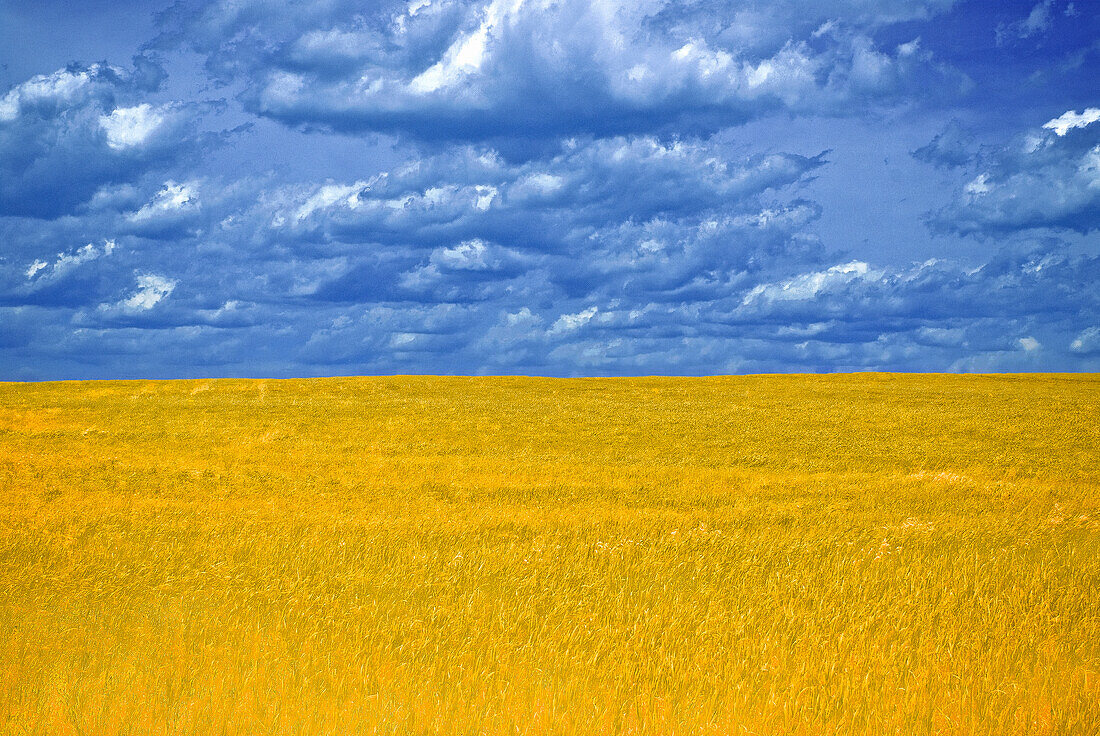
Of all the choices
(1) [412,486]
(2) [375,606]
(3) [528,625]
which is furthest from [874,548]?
Result: (1) [412,486]

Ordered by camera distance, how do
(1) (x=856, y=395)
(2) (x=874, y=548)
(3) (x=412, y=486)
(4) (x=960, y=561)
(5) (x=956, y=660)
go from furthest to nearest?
1. (1) (x=856, y=395)
2. (3) (x=412, y=486)
3. (2) (x=874, y=548)
4. (4) (x=960, y=561)
5. (5) (x=956, y=660)

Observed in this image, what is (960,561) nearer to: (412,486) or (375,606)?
(375,606)

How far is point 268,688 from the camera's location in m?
5.68

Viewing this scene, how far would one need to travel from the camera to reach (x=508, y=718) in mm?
5371

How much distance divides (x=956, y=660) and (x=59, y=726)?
699cm

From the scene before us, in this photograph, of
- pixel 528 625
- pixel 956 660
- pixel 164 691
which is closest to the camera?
pixel 164 691

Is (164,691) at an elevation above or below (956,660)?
above

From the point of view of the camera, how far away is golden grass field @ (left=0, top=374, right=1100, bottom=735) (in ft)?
18.5

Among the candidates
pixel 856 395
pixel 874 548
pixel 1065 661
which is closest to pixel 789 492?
pixel 874 548

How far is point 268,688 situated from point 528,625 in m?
2.50

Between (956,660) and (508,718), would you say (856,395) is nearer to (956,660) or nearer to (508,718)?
(956,660)

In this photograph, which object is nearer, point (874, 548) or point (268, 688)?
point (268, 688)

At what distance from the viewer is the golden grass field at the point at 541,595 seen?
18.5 ft

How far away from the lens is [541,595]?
8109 millimetres
